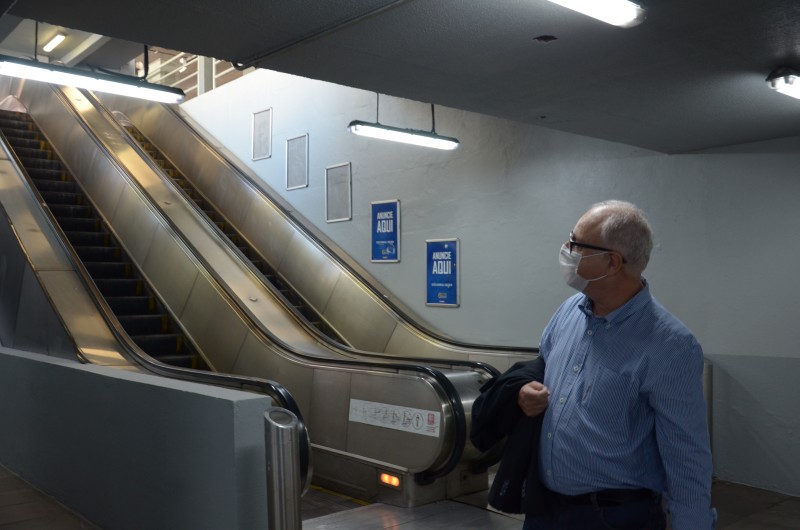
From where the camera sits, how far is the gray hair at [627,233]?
79.6 inches

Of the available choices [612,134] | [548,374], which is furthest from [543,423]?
[612,134]

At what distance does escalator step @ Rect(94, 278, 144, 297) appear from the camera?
27.4 feet

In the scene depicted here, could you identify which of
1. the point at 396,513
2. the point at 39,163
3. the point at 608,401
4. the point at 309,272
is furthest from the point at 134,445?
the point at 39,163

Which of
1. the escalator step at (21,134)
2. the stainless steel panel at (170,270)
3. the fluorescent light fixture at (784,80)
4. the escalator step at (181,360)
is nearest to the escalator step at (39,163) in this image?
the escalator step at (21,134)

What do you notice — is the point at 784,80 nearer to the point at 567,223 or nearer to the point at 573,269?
the point at 573,269

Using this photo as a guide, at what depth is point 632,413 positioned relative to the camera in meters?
1.98

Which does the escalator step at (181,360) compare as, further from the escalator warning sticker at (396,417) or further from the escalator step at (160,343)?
the escalator warning sticker at (396,417)

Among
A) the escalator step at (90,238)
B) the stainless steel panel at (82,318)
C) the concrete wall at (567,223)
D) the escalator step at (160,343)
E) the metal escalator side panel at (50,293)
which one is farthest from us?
the escalator step at (90,238)

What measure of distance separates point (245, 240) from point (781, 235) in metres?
7.70

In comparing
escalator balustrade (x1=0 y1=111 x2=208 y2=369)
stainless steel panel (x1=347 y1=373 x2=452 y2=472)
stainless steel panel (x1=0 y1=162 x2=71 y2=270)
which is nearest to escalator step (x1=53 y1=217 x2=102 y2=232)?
escalator balustrade (x1=0 y1=111 x2=208 y2=369)

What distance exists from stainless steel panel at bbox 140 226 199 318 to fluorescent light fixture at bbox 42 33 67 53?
704 cm

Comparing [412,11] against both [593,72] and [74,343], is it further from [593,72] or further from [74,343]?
[74,343]

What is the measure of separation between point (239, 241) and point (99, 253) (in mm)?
A: 2510

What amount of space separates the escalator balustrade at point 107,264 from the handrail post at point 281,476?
16.5 ft
